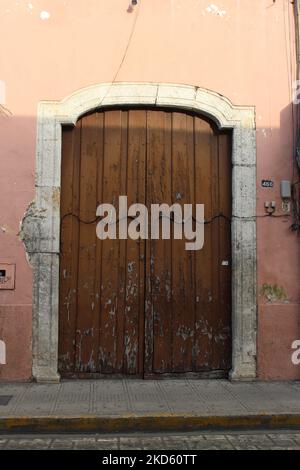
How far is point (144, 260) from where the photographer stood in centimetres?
714

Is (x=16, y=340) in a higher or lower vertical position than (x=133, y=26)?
lower

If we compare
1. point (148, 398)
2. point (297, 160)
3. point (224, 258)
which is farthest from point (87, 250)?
point (297, 160)

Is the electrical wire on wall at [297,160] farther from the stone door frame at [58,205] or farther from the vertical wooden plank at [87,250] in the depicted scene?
the vertical wooden plank at [87,250]

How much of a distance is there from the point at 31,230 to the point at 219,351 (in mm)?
2868

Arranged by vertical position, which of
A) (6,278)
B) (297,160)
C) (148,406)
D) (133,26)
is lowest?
(148,406)

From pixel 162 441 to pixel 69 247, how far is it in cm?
288

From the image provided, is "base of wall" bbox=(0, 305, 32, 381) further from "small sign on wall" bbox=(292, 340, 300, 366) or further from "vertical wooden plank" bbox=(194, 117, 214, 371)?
"small sign on wall" bbox=(292, 340, 300, 366)

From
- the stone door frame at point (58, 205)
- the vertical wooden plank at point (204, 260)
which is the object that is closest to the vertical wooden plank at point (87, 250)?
the stone door frame at point (58, 205)

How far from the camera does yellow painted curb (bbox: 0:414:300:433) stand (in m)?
5.29

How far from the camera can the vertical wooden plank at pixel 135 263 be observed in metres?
7.03

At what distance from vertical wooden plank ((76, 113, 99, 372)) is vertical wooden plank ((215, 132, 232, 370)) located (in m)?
1.63

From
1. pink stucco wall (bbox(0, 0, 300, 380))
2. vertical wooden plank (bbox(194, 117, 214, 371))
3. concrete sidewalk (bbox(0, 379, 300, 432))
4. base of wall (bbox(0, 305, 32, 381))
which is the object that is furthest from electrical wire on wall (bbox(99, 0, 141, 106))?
concrete sidewalk (bbox(0, 379, 300, 432))

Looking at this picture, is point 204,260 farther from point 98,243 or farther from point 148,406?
point 148,406
